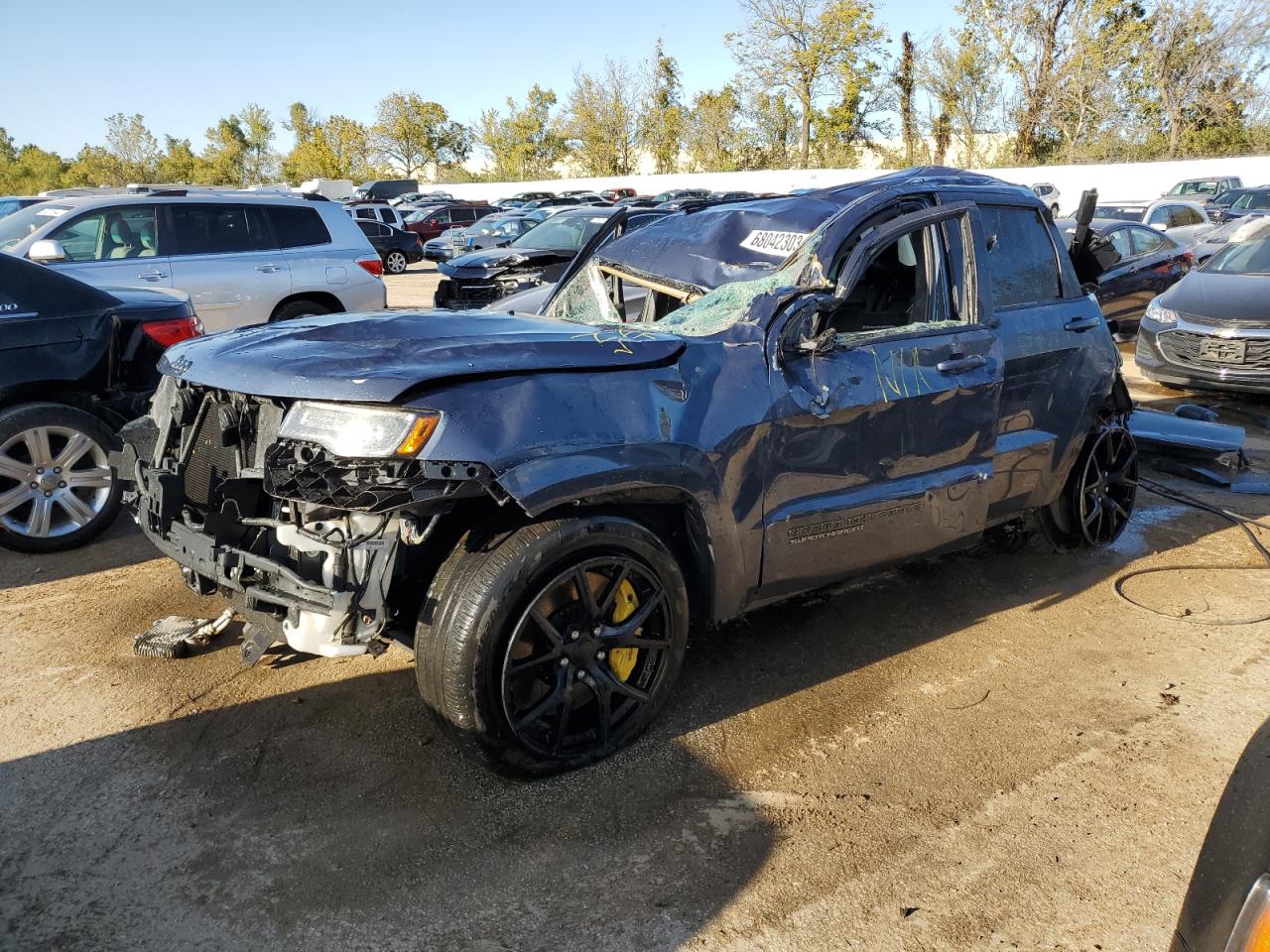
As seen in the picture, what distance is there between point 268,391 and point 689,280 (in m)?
1.86

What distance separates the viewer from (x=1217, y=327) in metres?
8.92

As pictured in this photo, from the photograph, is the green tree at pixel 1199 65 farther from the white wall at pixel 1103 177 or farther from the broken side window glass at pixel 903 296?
the broken side window glass at pixel 903 296

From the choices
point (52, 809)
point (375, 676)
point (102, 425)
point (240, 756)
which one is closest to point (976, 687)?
point (375, 676)

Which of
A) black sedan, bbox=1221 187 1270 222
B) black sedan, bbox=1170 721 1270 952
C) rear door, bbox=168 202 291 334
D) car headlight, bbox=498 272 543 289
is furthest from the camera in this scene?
black sedan, bbox=1221 187 1270 222

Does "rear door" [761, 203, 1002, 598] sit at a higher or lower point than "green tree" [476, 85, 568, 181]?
lower

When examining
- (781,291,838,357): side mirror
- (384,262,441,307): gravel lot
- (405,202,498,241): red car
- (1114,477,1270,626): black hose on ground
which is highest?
(405,202,498,241): red car

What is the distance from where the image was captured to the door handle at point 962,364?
3.81 meters

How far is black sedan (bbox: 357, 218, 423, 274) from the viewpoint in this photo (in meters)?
24.1

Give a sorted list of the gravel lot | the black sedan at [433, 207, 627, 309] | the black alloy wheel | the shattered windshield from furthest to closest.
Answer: the gravel lot, the black sedan at [433, 207, 627, 309], the shattered windshield, the black alloy wheel

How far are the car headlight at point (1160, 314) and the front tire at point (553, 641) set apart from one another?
839 cm

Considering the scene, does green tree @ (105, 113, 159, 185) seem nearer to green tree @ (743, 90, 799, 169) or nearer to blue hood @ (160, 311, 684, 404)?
green tree @ (743, 90, 799, 169)

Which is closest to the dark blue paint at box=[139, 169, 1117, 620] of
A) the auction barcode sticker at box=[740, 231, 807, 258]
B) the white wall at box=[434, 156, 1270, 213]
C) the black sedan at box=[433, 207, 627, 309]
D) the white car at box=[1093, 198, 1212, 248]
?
the auction barcode sticker at box=[740, 231, 807, 258]

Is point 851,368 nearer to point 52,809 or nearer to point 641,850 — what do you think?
point 641,850

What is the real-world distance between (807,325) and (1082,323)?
2.07 m
